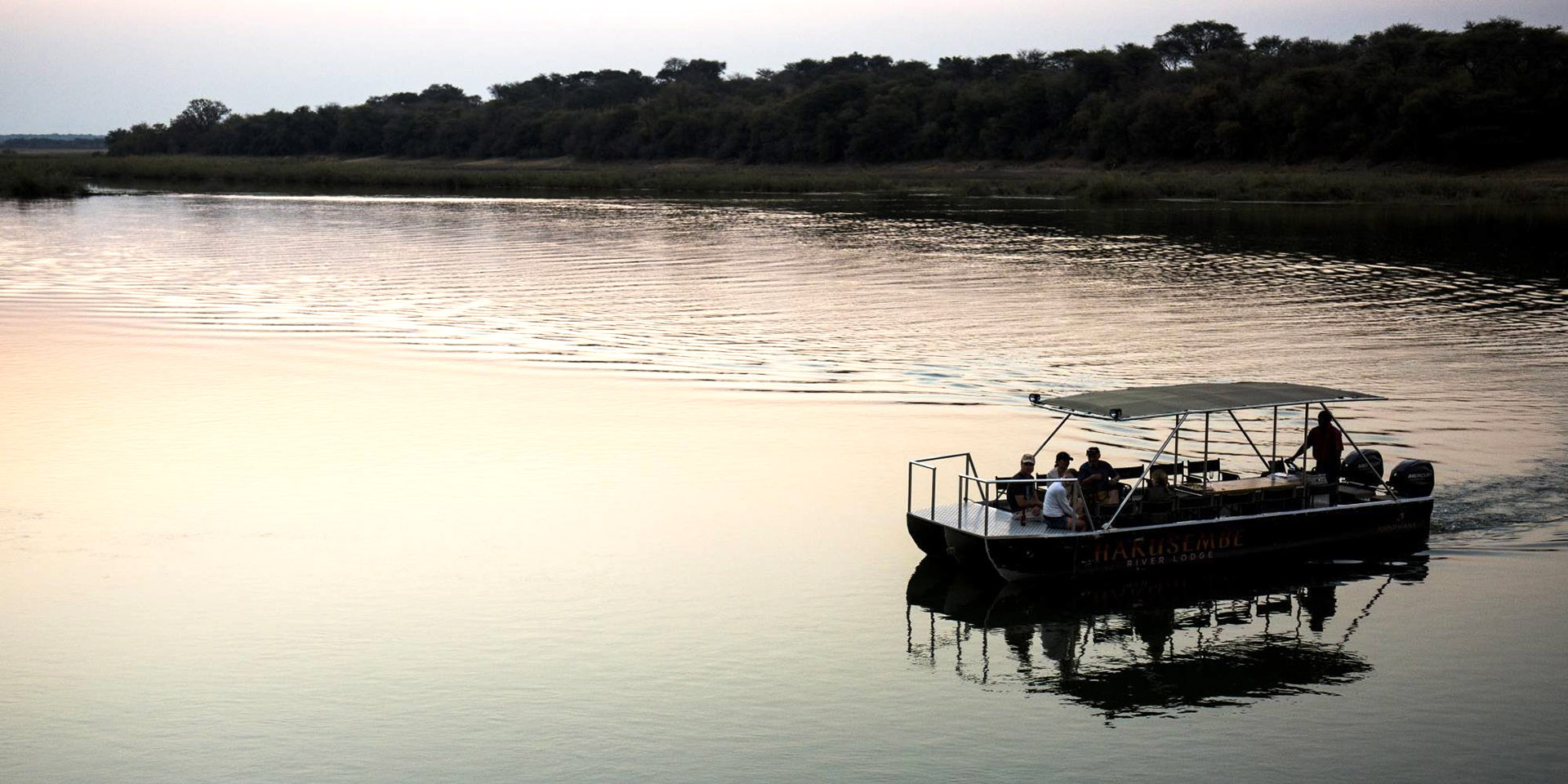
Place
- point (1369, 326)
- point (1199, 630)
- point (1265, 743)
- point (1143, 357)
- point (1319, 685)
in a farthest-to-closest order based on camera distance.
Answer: point (1369, 326) < point (1143, 357) < point (1199, 630) < point (1319, 685) < point (1265, 743)

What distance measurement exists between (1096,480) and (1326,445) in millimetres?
3971

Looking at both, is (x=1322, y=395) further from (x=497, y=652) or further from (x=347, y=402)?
(x=347, y=402)

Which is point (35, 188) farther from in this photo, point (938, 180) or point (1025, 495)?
point (1025, 495)

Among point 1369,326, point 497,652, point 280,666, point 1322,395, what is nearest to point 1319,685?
point 1322,395

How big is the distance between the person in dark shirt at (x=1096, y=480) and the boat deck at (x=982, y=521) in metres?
0.75

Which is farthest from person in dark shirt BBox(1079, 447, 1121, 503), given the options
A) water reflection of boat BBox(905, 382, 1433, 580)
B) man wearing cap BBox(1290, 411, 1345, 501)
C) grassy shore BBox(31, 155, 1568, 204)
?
grassy shore BBox(31, 155, 1568, 204)

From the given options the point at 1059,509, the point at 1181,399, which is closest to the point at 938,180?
the point at 1181,399

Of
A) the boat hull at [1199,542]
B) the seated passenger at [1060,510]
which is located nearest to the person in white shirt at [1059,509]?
the seated passenger at [1060,510]

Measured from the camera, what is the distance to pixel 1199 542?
19953mm

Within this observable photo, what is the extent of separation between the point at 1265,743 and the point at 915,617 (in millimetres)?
4770

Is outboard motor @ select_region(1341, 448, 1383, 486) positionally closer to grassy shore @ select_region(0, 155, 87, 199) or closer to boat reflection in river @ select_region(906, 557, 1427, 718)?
boat reflection in river @ select_region(906, 557, 1427, 718)

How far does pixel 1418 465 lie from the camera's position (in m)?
21.6

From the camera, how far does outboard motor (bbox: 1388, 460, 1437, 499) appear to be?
21500 mm

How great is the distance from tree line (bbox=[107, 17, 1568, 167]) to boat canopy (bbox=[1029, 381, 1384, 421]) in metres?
90.6
